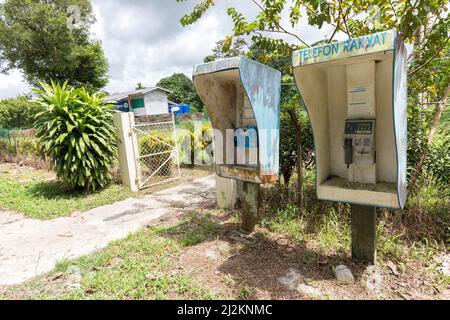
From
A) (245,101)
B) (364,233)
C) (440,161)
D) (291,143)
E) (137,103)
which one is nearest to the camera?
(364,233)

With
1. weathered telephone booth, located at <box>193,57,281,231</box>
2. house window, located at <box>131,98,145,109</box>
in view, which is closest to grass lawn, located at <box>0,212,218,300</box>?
weathered telephone booth, located at <box>193,57,281,231</box>

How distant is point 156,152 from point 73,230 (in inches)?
112

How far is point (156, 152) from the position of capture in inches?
246

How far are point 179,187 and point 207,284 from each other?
3583 mm

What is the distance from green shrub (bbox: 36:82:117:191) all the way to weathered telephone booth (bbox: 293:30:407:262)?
417cm

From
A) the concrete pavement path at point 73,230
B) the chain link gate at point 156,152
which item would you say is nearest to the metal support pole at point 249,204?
the concrete pavement path at point 73,230

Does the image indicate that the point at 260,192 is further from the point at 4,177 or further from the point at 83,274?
the point at 4,177

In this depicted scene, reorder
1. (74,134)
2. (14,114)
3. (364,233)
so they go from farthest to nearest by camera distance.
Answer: (14,114) → (74,134) → (364,233)

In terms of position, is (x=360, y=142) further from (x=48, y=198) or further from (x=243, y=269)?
(x=48, y=198)

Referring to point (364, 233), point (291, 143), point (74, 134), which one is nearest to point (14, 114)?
point (74, 134)

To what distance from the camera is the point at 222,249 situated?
2914 millimetres

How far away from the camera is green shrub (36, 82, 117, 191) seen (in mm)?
4918

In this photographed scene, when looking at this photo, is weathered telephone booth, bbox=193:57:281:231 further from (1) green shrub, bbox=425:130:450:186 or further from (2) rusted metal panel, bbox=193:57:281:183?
(1) green shrub, bbox=425:130:450:186

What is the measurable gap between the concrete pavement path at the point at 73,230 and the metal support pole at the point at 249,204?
4.38ft
